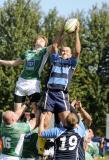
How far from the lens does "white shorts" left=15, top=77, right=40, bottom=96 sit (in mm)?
10195

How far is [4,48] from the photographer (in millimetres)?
48406

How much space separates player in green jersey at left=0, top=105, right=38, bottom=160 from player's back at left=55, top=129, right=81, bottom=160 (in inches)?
26.5

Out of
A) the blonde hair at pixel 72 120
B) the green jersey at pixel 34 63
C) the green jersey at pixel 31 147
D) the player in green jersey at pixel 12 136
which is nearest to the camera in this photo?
the blonde hair at pixel 72 120

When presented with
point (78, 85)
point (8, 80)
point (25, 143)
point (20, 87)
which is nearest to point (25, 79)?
point (20, 87)

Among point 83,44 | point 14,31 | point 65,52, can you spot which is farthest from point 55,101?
point 83,44

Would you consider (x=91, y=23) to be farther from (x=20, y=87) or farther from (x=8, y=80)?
(x=20, y=87)

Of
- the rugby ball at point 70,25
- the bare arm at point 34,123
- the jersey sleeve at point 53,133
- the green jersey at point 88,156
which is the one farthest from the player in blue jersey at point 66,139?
the green jersey at point 88,156

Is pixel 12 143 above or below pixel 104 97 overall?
above

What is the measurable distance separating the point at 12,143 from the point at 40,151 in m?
0.49

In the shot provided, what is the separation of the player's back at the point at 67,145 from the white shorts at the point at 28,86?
166 centimetres

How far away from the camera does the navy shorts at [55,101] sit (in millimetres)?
9625

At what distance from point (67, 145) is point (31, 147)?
87 centimetres

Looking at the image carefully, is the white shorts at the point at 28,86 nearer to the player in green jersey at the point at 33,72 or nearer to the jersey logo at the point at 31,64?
the player in green jersey at the point at 33,72

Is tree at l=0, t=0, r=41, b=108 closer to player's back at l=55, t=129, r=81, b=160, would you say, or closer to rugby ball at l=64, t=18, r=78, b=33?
rugby ball at l=64, t=18, r=78, b=33
